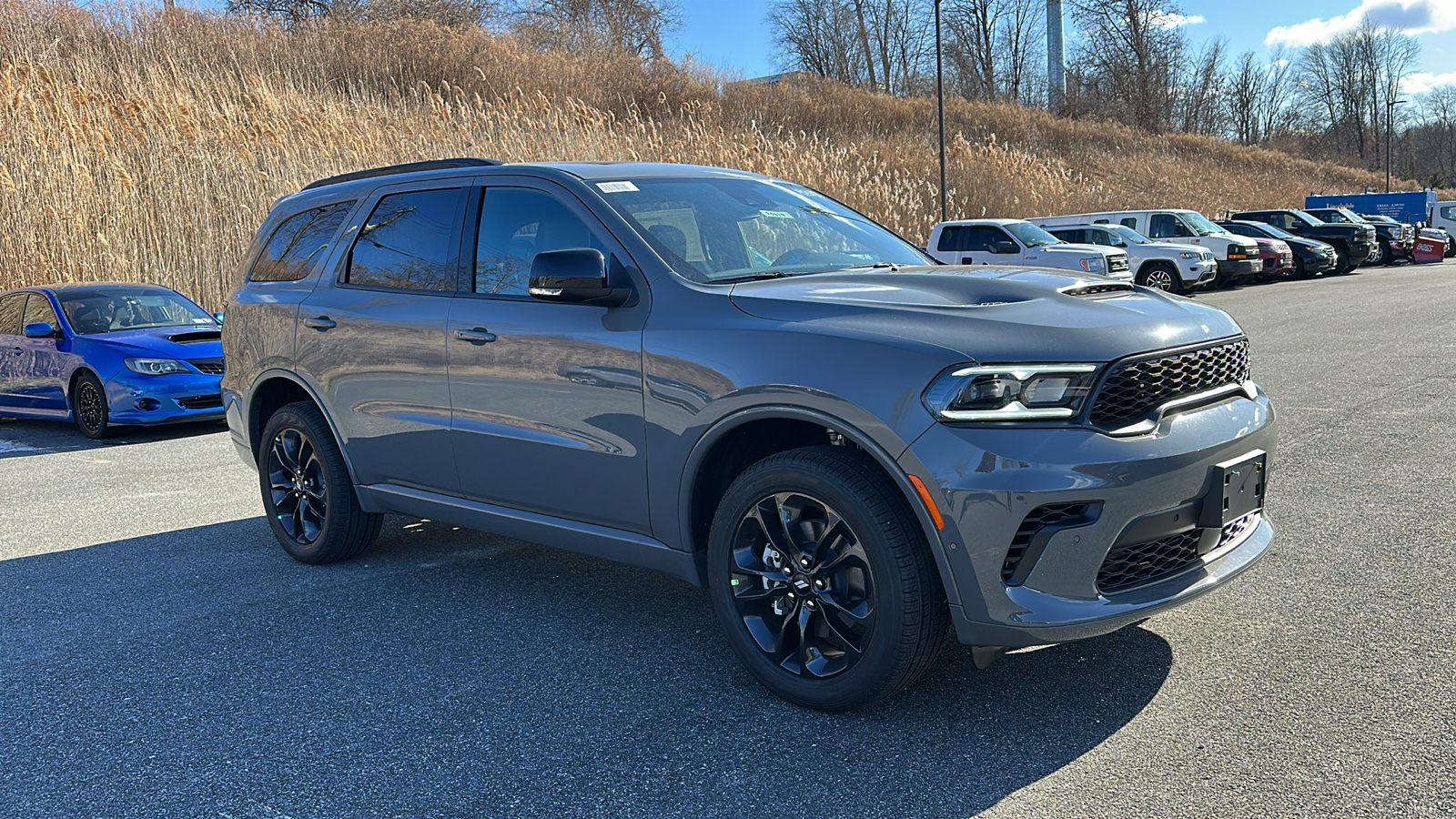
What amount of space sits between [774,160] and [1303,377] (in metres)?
14.1

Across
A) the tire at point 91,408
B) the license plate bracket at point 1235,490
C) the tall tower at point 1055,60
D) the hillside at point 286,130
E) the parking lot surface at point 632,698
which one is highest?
the tall tower at point 1055,60

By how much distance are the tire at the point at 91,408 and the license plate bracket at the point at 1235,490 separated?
1021 cm

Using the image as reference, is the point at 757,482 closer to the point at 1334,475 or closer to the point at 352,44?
the point at 1334,475

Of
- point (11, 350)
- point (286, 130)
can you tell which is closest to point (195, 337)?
point (11, 350)

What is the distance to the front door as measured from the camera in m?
3.98

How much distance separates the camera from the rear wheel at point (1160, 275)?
22.7 m

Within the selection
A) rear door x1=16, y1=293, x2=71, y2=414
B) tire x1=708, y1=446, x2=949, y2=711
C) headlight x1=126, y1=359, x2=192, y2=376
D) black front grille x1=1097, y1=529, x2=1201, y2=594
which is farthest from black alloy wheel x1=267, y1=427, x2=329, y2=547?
rear door x1=16, y1=293, x2=71, y2=414

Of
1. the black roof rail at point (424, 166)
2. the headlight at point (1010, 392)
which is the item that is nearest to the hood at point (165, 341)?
the black roof rail at point (424, 166)

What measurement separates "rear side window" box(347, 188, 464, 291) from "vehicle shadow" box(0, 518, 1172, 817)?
1385mm

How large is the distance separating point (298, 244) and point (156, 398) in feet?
19.2

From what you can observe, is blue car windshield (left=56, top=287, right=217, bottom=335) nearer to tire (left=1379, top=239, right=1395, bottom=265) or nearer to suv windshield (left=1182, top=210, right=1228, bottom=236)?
suv windshield (left=1182, top=210, right=1228, bottom=236)

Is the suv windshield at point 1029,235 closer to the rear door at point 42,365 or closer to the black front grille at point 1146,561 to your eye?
the rear door at point 42,365

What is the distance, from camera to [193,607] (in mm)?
4895

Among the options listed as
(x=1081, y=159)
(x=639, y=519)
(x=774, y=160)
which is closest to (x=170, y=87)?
(x=774, y=160)
